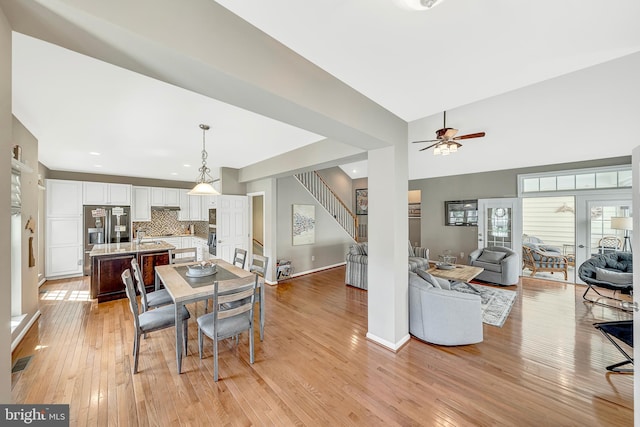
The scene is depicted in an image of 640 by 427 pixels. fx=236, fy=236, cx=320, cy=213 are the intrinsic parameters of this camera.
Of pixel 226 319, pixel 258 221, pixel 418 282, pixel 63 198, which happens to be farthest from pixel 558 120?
pixel 63 198

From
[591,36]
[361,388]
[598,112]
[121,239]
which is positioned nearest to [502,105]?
[598,112]

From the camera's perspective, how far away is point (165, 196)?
717 cm

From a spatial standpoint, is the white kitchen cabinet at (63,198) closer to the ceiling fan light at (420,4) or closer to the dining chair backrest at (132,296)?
the dining chair backrest at (132,296)

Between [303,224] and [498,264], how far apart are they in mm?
4585

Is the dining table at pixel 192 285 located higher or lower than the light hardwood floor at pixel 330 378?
higher

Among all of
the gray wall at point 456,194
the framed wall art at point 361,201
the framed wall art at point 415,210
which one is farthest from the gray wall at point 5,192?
the framed wall art at point 415,210

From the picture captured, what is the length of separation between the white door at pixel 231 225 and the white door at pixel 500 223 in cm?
619

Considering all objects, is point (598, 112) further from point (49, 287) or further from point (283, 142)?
point (49, 287)

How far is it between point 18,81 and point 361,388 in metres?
4.05

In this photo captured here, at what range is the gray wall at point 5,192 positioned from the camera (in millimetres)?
958

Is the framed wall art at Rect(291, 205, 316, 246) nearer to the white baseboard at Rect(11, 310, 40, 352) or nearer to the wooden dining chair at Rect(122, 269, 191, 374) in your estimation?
the wooden dining chair at Rect(122, 269, 191, 374)

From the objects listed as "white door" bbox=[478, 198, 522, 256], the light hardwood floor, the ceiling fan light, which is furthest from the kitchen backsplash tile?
"white door" bbox=[478, 198, 522, 256]

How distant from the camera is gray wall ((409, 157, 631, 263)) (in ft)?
19.7

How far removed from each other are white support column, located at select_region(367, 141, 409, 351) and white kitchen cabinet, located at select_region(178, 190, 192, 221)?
21.7 ft
